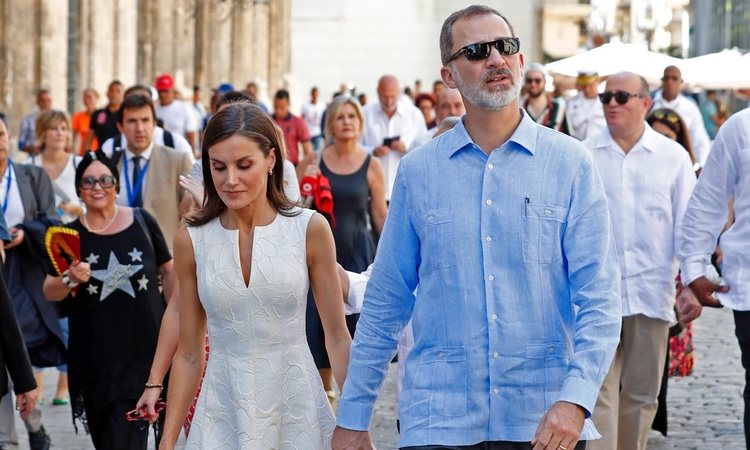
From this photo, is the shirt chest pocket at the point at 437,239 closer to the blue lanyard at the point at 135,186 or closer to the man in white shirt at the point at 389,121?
the blue lanyard at the point at 135,186

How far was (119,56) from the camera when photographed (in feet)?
92.0

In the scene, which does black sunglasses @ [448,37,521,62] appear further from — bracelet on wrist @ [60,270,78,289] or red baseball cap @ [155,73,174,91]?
red baseball cap @ [155,73,174,91]

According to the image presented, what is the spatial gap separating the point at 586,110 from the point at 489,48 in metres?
14.7

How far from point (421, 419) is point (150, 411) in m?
1.32

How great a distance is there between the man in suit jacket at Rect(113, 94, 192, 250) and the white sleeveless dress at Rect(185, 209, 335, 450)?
441 cm

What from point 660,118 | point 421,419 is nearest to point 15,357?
point 421,419

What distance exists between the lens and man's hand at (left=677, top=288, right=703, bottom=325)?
23.6ft

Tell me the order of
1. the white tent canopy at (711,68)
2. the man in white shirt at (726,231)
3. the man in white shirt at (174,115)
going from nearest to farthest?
the man in white shirt at (726,231), the white tent canopy at (711,68), the man in white shirt at (174,115)

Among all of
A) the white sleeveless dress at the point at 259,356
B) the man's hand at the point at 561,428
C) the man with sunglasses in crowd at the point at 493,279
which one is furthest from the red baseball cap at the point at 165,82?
the man's hand at the point at 561,428

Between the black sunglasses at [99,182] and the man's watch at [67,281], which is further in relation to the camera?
the black sunglasses at [99,182]

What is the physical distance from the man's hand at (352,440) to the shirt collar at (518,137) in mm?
789

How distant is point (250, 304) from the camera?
17.4 ft

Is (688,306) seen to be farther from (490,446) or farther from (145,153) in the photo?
(145,153)

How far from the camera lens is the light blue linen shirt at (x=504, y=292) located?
4.55 metres
